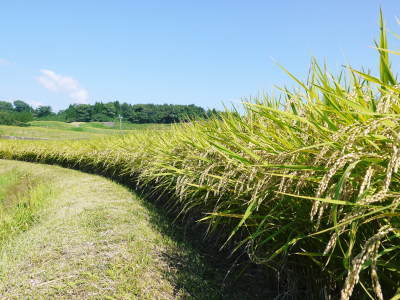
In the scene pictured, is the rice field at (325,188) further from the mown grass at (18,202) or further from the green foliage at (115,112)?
the green foliage at (115,112)


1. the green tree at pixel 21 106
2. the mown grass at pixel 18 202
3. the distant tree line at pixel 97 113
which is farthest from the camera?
the green tree at pixel 21 106

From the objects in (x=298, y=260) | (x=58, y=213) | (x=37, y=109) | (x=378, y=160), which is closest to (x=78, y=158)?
(x=58, y=213)

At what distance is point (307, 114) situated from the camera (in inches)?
63.8

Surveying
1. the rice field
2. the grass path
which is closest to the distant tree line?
the grass path

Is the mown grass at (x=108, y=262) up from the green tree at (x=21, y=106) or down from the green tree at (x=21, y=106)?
down

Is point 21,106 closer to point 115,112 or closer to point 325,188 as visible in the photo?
point 115,112

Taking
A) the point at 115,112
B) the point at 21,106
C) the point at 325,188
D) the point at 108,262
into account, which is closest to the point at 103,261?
the point at 108,262

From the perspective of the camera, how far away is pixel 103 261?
2670 mm

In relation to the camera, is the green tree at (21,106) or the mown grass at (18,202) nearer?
the mown grass at (18,202)

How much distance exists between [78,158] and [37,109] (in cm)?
8705

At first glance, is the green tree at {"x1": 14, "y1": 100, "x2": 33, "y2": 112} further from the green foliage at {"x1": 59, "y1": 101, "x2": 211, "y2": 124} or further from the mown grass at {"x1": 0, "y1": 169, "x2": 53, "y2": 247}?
the mown grass at {"x1": 0, "y1": 169, "x2": 53, "y2": 247}

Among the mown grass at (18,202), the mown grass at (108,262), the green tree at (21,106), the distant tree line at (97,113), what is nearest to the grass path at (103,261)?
the mown grass at (108,262)

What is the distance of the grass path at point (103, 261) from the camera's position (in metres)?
2.28

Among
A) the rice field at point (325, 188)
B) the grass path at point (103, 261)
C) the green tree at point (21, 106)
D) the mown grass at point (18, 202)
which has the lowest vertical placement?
the mown grass at point (18, 202)
